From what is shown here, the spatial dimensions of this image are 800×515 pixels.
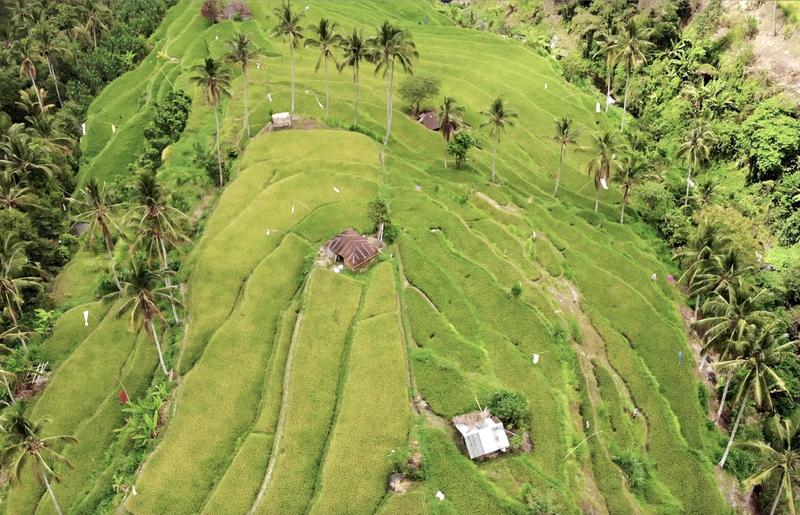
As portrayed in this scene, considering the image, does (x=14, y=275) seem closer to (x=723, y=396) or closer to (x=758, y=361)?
(x=758, y=361)

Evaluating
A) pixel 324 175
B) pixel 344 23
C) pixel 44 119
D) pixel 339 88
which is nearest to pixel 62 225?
pixel 44 119

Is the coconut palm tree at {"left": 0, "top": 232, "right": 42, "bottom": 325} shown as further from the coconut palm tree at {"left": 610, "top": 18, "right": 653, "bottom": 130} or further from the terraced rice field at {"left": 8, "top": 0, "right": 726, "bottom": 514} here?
the coconut palm tree at {"left": 610, "top": 18, "right": 653, "bottom": 130}

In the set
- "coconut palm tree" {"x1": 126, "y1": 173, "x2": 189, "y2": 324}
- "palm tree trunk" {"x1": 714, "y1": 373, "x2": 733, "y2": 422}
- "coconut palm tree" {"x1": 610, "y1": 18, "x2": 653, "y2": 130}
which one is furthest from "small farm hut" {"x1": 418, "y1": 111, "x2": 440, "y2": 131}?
"palm tree trunk" {"x1": 714, "y1": 373, "x2": 733, "y2": 422}

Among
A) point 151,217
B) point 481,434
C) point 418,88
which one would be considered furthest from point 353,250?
point 418,88

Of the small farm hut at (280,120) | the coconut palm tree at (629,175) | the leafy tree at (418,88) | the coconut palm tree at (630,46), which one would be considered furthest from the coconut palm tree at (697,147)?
the small farm hut at (280,120)

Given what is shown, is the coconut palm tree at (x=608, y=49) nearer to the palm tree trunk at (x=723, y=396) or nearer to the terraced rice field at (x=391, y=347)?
the terraced rice field at (x=391, y=347)
